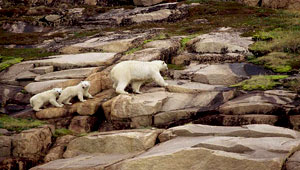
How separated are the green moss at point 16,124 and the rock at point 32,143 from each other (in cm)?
75

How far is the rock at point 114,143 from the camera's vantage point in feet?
38.1

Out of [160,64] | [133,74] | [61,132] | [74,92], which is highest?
[160,64]

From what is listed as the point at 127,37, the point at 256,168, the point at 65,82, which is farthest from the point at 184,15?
the point at 256,168

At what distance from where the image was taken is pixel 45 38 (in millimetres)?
35375

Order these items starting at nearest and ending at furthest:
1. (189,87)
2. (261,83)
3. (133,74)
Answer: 1. (261,83)
2. (189,87)
3. (133,74)

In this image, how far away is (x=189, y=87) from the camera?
1686cm

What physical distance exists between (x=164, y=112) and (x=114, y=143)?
3780 mm

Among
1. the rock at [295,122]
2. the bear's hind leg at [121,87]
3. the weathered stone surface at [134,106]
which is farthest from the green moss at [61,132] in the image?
the rock at [295,122]

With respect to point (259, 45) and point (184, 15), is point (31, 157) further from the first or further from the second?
point (184, 15)

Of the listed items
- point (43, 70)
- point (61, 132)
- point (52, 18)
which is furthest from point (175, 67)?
point (52, 18)

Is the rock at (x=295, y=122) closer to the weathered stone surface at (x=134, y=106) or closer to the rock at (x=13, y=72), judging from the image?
the weathered stone surface at (x=134, y=106)

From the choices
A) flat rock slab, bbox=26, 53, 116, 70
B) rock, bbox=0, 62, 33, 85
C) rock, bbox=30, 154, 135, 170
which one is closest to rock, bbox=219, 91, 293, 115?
rock, bbox=30, 154, 135, 170

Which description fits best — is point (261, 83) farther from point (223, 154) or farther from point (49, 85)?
point (49, 85)

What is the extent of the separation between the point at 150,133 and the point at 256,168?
13.9 ft
